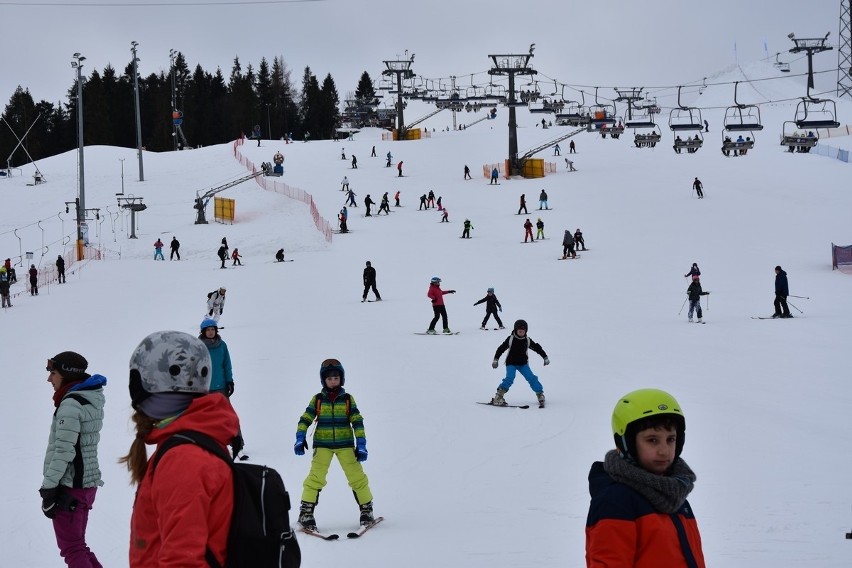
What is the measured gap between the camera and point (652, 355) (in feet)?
55.5

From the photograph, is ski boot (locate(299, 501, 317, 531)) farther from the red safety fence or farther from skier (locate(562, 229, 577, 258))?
the red safety fence

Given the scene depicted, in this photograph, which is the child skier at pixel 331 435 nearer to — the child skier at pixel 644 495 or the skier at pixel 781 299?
the child skier at pixel 644 495

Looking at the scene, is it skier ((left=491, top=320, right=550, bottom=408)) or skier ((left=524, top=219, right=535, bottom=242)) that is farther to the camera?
skier ((left=524, top=219, right=535, bottom=242))

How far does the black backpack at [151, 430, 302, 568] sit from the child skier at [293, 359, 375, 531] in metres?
4.62

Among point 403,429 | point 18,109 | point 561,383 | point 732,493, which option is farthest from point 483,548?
point 18,109

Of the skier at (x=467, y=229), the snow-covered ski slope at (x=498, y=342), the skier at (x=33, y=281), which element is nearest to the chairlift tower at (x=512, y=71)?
the snow-covered ski slope at (x=498, y=342)

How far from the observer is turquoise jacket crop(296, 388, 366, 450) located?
7.36m

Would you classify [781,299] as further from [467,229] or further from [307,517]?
[467,229]

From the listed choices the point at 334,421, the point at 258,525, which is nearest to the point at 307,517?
the point at 334,421

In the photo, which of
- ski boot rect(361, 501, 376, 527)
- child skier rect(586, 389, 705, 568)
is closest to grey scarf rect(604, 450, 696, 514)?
child skier rect(586, 389, 705, 568)

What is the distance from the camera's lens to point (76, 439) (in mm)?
5277

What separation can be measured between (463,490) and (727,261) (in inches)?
951

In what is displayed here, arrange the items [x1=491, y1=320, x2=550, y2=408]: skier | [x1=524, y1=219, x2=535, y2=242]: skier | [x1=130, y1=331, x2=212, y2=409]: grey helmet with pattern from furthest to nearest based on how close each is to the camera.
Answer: [x1=524, y1=219, x2=535, y2=242]: skier → [x1=491, y1=320, x2=550, y2=408]: skier → [x1=130, y1=331, x2=212, y2=409]: grey helmet with pattern

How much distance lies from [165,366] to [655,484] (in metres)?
1.50
